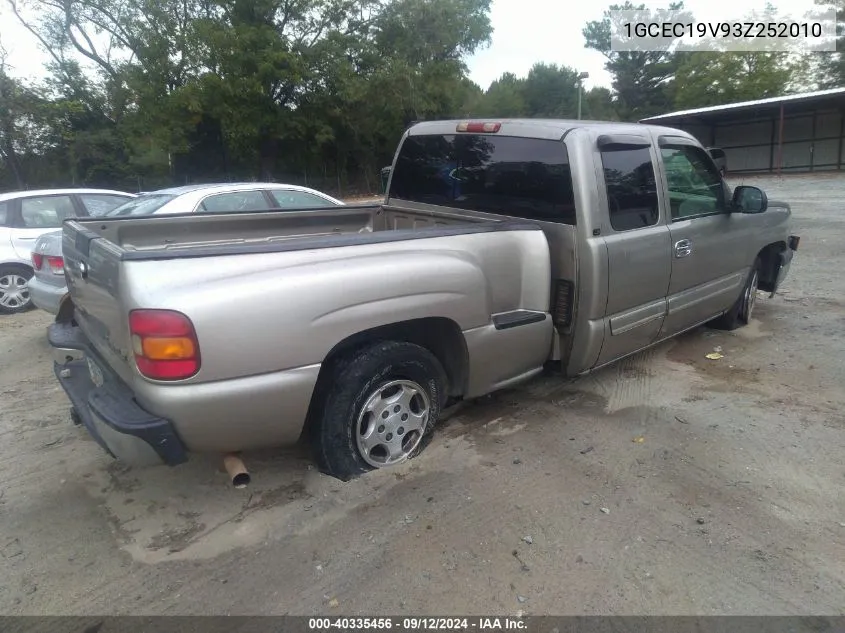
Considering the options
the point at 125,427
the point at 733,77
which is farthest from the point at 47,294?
the point at 733,77

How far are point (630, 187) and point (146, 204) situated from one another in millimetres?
5106

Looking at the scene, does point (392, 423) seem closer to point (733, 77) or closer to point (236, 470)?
point (236, 470)

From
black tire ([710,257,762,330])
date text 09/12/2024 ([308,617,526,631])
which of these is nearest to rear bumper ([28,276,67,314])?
date text 09/12/2024 ([308,617,526,631])

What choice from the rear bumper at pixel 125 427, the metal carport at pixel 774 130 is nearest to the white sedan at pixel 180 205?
the rear bumper at pixel 125 427

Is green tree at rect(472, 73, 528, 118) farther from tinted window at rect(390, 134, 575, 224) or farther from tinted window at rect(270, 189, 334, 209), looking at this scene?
tinted window at rect(390, 134, 575, 224)

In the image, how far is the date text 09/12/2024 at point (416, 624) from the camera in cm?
235

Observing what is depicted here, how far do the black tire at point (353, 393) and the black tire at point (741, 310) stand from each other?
372cm

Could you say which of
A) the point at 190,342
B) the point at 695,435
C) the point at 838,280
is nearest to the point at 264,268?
the point at 190,342

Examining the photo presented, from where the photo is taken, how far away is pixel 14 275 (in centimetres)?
777

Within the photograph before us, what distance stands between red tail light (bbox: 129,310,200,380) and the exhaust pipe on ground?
571 millimetres

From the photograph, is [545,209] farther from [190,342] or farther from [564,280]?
[190,342]

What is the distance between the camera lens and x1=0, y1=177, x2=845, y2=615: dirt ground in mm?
2510

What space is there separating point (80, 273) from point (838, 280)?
8363 mm

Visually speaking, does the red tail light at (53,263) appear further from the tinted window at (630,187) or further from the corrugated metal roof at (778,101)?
the corrugated metal roof at (778,101)
